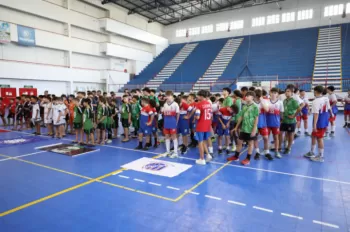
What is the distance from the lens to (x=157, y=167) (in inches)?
219

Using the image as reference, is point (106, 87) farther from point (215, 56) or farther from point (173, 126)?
point (173, 126)

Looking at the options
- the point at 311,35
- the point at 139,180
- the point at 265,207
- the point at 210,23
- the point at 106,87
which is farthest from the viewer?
the point at 210,23

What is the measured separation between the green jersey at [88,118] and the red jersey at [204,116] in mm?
3999

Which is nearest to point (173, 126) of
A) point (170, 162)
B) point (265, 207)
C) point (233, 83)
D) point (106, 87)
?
point (170, 162)

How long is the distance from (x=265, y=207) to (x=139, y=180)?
2456mm

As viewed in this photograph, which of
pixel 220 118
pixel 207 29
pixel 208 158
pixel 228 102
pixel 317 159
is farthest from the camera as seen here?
pixel 207 29

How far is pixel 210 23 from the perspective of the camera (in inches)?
1228

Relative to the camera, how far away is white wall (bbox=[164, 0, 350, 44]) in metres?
24.8

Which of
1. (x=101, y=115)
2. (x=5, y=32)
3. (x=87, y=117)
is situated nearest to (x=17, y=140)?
(x=87, y=117)

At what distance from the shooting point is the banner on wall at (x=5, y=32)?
1711cm

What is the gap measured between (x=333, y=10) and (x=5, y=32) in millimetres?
30591

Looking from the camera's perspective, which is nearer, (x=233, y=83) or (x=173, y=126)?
(x=173, y=126)

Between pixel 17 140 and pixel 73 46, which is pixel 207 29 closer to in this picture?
pixel 73 46

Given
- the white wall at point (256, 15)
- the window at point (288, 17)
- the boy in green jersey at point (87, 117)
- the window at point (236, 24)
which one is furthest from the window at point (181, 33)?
the boy in green jersey at point (87, 117)
